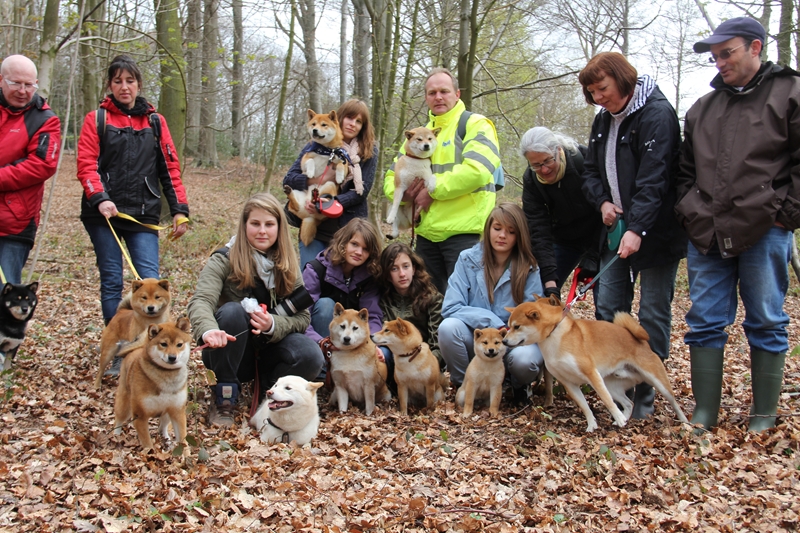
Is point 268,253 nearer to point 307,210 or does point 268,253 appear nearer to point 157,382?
point 307,210

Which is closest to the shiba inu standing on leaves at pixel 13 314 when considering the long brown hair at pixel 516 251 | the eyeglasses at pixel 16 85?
the eyeglasses at pixel 16 85

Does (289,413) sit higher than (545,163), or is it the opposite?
(545,163)

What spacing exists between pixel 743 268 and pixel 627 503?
5.44 ft

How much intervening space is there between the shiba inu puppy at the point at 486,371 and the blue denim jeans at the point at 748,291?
4.48 ft

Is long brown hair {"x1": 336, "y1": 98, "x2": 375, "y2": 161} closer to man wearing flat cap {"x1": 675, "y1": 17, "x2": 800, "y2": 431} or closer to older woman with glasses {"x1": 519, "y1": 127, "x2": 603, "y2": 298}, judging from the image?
older woman with glasses {"x1": 519, "y1": 127, "x2": 603, "y2": 298}

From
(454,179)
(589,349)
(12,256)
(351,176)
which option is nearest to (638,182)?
(589,349)

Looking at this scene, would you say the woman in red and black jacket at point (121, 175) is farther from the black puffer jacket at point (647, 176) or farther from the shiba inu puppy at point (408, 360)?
the black puffer jacket at point (647, 176)

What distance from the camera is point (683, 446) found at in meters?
3.59

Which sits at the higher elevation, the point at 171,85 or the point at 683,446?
the point at 171,85

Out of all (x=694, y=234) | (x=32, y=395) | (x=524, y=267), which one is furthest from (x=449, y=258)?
(x=32, y=395)

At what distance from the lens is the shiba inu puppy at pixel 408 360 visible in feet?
15.6

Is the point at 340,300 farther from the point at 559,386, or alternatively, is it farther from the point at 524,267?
the point at 559,386

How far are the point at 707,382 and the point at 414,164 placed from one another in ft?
10.1

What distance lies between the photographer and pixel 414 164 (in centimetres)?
557
